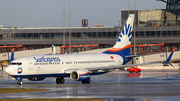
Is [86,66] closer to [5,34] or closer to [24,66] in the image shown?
[24,66]

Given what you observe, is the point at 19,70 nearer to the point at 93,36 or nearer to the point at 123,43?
the point at 123,43

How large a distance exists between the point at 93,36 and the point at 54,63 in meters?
77.4

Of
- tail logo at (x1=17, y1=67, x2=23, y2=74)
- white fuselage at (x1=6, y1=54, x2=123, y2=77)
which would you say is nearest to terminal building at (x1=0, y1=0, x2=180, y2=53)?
white fuselage at (x1=6, y1=54, x2=123, y2=77)

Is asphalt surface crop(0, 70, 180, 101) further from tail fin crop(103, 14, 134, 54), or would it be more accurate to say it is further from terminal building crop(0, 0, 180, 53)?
terminal building crop(0, 0, 180, 53)

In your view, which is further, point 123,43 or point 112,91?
point 123,43

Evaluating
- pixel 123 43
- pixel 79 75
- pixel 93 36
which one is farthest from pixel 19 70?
pixel 93 36

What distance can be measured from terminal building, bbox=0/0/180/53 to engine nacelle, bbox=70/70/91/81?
230ft

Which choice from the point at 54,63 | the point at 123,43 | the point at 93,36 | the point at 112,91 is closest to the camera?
the point at 112,91

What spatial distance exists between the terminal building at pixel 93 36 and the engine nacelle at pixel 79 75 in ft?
230

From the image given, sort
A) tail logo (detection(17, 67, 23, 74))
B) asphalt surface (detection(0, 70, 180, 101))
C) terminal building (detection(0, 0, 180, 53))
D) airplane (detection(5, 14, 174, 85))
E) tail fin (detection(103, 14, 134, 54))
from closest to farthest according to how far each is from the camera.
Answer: asphalt surface (detection(0, 70, 180, 101))
tail logo (detection(17, 67, 23, 74))
airplane (detection(5, 14, 174, 85))
tail fin (detection(103, 14, 134, 54))
terminal building (detection(0, 0, 180, 53))

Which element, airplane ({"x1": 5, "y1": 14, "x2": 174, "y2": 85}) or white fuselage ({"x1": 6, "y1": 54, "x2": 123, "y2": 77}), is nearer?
white fuselage ({"x1": 6, "y1": 54, "x2": 123, "y2": 77})

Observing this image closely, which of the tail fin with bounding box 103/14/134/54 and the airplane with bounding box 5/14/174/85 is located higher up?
the tail fin with bounding box 103/14/134/54

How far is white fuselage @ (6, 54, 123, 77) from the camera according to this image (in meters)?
43.5

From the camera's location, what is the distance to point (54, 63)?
4566 cm
